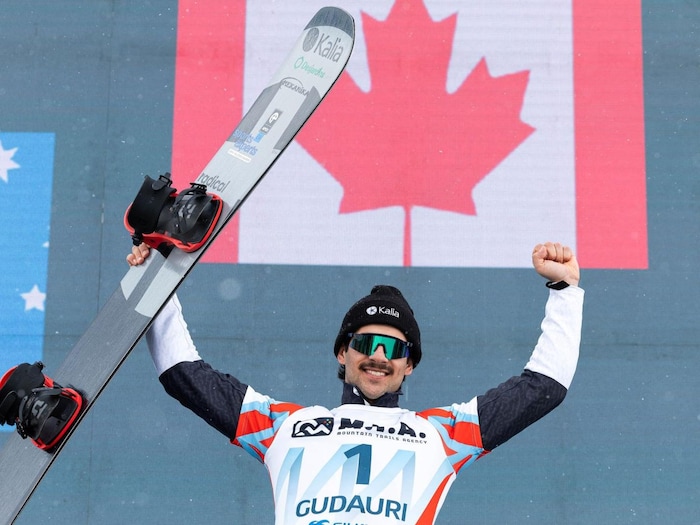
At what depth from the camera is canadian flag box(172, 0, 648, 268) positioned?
160 inches

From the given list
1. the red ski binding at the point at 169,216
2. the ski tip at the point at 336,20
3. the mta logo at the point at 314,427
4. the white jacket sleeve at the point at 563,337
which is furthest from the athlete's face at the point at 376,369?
the ski tip at the point at 336,20

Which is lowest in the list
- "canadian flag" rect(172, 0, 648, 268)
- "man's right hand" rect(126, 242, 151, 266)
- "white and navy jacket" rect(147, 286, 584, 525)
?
"white and navy jacket" rect(147, 286, 584, 525)

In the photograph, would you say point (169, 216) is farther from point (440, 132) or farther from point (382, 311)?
point (440, 132)

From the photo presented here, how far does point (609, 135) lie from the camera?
13.8 ft

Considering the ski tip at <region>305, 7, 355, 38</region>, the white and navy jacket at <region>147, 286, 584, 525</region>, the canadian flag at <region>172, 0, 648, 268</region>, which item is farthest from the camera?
the canadian flag at <region>172, 0, 648, 268</region>

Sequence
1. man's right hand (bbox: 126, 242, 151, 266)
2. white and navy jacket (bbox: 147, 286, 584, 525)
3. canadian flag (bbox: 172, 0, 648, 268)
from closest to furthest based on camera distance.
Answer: white and navy jacket (bbox: 147, 286, 584, 525)
man's right hand (bbox: 126, 242, 151, 266)
canadian flag (bbox: 172, 0, 648, 268)

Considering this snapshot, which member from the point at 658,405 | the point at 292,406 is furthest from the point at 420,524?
the point at 658,405

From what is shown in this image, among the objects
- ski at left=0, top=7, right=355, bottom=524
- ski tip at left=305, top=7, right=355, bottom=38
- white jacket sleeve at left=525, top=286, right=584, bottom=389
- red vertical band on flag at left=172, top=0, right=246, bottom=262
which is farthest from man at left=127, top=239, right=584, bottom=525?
red vertical band on flag at left=172, top=0, right=246, bottom=262

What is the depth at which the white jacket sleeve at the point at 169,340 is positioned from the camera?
2424 mm

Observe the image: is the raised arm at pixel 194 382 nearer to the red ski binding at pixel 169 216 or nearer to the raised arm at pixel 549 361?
the red ski binding at pixel 169 216

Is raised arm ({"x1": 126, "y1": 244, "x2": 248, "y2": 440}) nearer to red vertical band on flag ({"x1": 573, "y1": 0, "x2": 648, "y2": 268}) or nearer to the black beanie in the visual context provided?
the black beanie

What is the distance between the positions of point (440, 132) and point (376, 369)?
1.92m

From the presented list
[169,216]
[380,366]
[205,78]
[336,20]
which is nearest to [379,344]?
[380,366]

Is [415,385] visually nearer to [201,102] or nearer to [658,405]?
[658,405]
